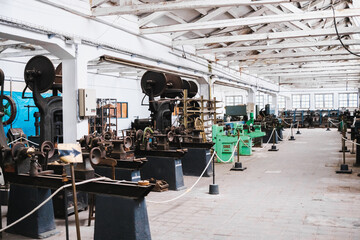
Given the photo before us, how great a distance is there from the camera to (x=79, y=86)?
247 inches

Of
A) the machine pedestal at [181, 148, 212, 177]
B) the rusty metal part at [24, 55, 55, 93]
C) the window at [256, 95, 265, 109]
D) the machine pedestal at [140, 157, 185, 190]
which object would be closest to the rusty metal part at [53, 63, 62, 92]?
the rusty metal part at [24, 55, 55, 93]

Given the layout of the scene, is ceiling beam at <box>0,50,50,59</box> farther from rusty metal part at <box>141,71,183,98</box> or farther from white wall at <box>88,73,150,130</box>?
white wall at <box>88,73,150,130</box>

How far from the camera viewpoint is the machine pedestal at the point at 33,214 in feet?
11.9

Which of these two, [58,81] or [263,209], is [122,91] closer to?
[58,81]

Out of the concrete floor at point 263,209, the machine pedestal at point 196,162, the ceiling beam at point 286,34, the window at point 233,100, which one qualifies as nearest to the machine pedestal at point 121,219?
the concrete floor at point 263,209

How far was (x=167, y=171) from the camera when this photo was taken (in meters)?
5.88

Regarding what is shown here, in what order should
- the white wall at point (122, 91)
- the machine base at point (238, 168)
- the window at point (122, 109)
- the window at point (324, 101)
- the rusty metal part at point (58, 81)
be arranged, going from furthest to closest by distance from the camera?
the window at point (324, 101) < the window at point (122, 109) < the white wall at point (122, 91) < the machine base at point (238, 168) < the rusty metal part at point (58, 81)

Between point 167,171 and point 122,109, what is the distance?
11209 millimetres

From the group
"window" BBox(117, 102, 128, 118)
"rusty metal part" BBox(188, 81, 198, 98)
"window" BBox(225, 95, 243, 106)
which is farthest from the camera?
"window" BBox(225, 95, 243, 106)

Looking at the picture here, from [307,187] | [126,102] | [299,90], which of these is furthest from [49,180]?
[299,90]

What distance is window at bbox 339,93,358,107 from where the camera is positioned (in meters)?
28.0

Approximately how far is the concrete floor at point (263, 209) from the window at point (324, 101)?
75.6ft

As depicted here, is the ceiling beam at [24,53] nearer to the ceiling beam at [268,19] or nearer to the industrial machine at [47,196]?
the ceiling beam at [268,19]

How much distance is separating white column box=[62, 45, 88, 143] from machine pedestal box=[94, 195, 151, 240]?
325 centimetres
